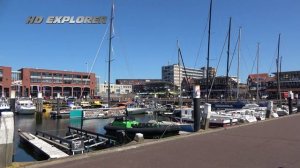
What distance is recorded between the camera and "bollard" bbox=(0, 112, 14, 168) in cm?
1013

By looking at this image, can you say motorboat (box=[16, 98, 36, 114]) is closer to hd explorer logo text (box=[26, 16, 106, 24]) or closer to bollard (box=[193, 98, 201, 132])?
hd explorer logo text (box=[26, 16, 106, 24])

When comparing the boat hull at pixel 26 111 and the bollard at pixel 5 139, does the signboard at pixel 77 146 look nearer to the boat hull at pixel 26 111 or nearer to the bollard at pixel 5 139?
the bollard at pixel 5 139

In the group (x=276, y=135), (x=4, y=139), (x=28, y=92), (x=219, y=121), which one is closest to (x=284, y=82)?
(x=28, y=92)

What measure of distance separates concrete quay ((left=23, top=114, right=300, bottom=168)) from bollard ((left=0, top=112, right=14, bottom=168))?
0.58 metres

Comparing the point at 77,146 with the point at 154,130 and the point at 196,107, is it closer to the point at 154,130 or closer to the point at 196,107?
the point at 196,107

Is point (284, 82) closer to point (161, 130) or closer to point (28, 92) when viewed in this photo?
point (28, 92)

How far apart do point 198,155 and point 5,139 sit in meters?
6.12

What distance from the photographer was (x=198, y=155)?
1190 centimetres

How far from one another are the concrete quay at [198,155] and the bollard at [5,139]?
581 millimetres

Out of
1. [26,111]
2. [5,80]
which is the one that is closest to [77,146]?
[26,111]

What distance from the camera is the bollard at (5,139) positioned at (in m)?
10.1

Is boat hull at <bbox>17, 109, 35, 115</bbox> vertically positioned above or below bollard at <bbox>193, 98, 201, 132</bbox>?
below

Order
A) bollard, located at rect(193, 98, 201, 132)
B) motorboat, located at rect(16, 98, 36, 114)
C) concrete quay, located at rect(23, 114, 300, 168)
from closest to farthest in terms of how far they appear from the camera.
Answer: concrete quay, located at rect(23, 114, 300, 168), bollard, located at rect(193, 98, 201, 132), motorboat, located at rect(16, 98, 36, 114)

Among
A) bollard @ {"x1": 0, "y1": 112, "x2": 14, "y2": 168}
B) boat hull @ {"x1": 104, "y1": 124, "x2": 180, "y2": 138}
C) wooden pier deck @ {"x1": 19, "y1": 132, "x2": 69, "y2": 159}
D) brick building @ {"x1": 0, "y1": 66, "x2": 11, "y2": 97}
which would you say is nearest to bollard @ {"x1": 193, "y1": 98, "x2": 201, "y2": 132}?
boat hull @ {"x1": 104, "y1": 124, "x2": 180, "y2": 138}
